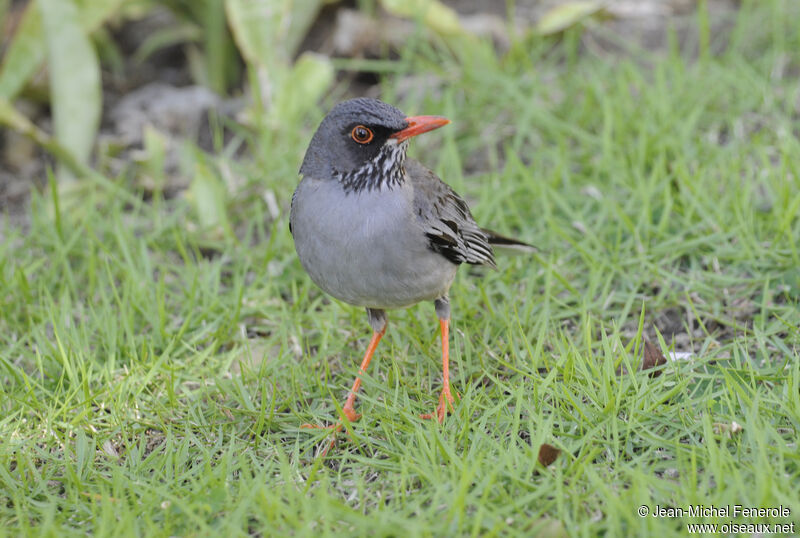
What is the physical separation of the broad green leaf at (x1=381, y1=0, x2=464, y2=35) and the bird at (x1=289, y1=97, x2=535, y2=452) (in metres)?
3.21

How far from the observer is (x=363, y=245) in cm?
429

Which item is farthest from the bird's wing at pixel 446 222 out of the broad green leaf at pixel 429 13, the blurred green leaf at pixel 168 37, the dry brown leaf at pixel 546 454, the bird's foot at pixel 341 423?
the blurred green leaf at pixel 168 37

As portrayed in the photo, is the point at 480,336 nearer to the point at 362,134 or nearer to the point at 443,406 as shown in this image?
the point at 443,406

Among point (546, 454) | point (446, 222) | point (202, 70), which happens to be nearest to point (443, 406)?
point (546, 454)

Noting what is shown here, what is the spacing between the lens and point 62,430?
448 centimetres

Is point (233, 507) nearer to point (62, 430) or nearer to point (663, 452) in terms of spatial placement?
point (62, 430)

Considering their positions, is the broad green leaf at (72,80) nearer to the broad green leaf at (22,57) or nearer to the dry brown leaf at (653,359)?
the broad green leaf at (22,57)

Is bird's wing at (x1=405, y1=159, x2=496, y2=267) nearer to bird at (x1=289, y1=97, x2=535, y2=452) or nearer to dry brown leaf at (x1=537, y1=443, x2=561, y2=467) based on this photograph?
bird at (x1=289, y1=97, x2=535, y2=452)

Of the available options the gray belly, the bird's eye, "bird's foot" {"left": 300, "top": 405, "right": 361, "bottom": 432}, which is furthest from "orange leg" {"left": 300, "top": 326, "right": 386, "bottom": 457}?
the bird's eye

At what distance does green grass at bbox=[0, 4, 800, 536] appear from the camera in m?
3.73

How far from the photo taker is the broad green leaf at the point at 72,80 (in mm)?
6836

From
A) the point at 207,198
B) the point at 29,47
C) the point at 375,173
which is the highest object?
the point at 29,47

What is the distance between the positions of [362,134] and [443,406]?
4.75ft

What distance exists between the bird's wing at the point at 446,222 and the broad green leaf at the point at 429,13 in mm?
2841
